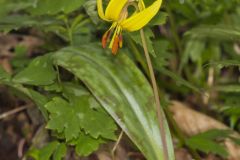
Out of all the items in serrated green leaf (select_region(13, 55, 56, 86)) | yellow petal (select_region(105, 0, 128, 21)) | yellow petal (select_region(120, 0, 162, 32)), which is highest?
yellow petal (select_region(105, 0, 128, 21))

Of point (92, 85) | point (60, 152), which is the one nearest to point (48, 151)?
point (60, 152)

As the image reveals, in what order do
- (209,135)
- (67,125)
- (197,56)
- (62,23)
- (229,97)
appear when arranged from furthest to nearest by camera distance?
(197,56)
(229,97)
(62,23)
(209,135)
(67,125)

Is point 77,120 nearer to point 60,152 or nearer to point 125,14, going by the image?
point 60,152

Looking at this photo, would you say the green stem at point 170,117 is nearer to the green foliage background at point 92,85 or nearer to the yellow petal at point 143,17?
the green foliage background at point 92,85

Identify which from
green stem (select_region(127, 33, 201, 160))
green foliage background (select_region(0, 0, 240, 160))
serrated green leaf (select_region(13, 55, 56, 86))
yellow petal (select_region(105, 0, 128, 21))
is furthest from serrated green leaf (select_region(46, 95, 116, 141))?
yellow petal (select_region(105, 0, 128, 21))

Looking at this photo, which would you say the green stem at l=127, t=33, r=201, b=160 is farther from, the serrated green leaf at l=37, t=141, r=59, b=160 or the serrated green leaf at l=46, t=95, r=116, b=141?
the serrated green leaf at l=37, t=141, r=59, b=160

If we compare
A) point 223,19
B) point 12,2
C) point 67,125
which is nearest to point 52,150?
point 67,125

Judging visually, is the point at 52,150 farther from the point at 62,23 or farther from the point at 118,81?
the point at 62,23
